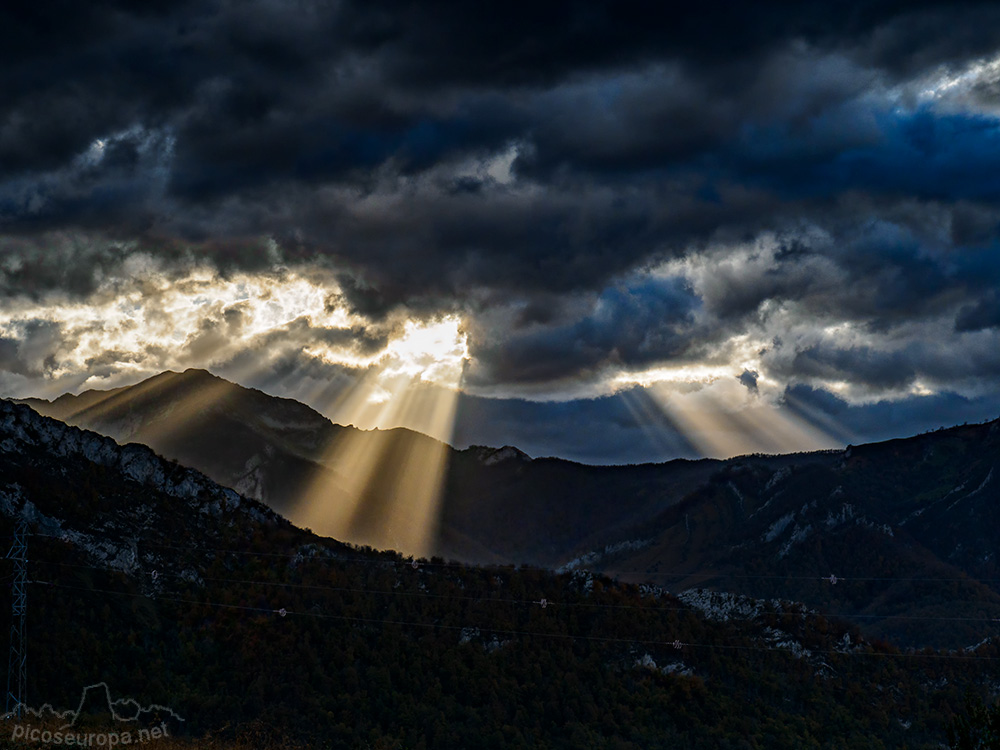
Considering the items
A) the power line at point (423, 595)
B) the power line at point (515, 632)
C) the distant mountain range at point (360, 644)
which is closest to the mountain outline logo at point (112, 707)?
the distant mountain range at point (360, 644)

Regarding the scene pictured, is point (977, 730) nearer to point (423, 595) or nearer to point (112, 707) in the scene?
point (112, 707)

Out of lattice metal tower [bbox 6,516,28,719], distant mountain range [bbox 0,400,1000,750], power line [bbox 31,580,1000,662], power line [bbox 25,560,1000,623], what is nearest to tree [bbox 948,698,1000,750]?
distant mountain range [bbox 0,400,1000,750]

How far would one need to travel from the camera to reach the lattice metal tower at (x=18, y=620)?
68.4m

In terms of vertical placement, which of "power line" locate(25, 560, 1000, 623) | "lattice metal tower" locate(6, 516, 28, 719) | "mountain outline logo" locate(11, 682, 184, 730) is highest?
"power line" locate(25, 560, 1000, 623)

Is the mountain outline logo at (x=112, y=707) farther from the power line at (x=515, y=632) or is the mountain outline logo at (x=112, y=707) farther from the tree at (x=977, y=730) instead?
the tree at (x=977, y=730)

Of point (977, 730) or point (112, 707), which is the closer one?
point (977, 730)

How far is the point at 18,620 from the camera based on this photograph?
82.1 meters

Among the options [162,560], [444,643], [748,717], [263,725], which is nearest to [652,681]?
[748,717]

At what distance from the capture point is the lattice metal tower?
68.4 metres

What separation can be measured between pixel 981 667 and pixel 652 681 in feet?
226

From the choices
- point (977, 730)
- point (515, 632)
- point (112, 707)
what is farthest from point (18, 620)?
point (977, 730)

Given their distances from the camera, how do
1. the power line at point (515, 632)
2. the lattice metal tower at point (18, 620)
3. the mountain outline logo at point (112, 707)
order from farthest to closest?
the power line at point (515, 632) → the mountain outline logo at point (112, 707) → the lattice metal tower at point (18, 620)

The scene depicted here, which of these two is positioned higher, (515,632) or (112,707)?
(515,632)

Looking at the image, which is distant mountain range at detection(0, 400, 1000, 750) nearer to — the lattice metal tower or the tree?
the lattice metal tower
